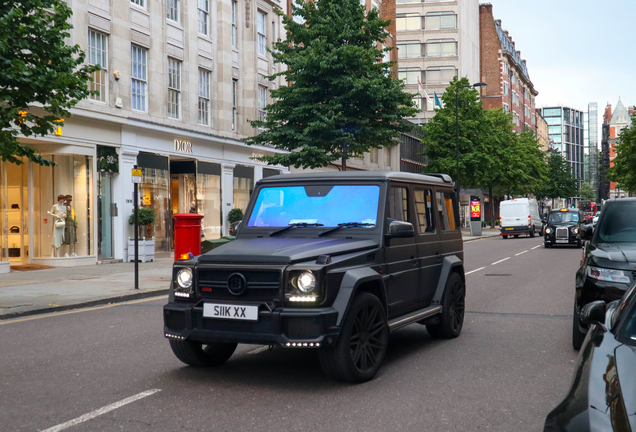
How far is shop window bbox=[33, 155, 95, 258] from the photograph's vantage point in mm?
19859

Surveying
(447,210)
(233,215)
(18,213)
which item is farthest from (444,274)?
(233,215)

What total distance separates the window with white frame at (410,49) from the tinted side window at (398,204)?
71.2 meters

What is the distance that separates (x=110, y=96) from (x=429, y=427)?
19197 millimetres

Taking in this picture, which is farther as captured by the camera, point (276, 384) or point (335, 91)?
point (335, 91)

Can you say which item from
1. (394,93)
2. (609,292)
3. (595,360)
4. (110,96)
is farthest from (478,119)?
(595,360)

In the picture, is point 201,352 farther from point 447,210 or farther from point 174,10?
point 174,10

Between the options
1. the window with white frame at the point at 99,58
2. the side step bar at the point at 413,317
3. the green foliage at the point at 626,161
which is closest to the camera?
the side step bar at the point at 413,317

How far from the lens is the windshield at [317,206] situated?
650 cm

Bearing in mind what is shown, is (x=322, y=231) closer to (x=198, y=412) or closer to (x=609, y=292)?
(x=198, y=412)

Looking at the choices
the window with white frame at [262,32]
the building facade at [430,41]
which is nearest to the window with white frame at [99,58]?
the window with white frame at [262,32]

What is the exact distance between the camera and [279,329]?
522 centimetres

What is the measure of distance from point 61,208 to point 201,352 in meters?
15.4

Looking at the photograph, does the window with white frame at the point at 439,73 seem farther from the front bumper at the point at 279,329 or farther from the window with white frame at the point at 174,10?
the front bumper at the point at 279,329

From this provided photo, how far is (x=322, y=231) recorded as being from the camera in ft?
20.9
